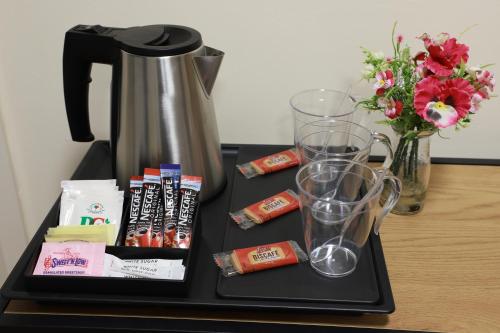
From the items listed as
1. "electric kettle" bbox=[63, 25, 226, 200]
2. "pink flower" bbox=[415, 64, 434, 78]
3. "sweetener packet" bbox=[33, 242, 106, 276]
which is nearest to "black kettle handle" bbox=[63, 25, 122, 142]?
"electric kettle" bbox=[63, 25, 226, 200]

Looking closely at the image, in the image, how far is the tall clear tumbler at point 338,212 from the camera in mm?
703

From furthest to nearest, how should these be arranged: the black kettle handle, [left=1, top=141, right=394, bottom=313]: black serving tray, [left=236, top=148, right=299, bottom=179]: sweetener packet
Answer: [left=236, top=148, right=299, bottom=179]: sweetener packet, the black kettle handle, [left=1, top=141, right=394, bottom=313]: black serving tray

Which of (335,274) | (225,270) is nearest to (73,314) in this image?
(225,270)

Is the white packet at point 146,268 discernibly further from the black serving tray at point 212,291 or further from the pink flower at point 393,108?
the pink flower at point 393,108

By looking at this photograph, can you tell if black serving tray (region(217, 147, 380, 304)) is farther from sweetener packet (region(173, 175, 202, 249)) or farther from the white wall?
the white wall

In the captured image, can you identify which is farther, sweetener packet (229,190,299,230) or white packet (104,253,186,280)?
sweetener packet (229,190,299,230)

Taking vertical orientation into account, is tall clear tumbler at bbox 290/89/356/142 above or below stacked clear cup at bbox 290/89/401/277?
above

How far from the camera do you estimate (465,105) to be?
2.35 feet

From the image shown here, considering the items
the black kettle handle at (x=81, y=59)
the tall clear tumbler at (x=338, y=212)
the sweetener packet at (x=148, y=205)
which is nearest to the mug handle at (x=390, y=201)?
the tall clear tumbler at (x=338, y=212)

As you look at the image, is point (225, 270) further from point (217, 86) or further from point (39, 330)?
point (217, 86)

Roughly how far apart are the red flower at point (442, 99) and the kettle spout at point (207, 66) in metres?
0.28

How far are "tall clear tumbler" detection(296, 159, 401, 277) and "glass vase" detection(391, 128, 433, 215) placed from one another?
82 mm

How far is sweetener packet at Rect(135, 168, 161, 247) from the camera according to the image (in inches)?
28.7

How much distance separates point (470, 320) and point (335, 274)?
0.57ft
